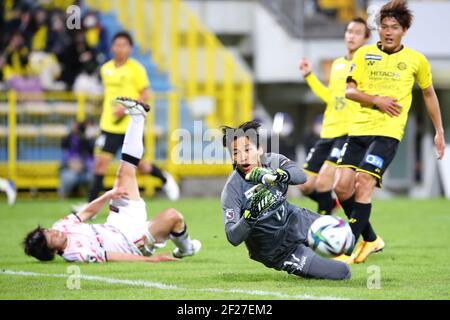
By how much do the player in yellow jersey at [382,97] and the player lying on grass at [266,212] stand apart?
1.18m

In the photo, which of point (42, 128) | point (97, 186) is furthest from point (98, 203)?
point (42, 128)

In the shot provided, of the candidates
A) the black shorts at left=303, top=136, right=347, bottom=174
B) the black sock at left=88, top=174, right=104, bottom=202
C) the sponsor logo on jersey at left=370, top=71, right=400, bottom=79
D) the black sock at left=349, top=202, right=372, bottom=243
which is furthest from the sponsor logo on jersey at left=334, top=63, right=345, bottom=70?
the black sock at left=88, top=174, right=104, bottom=202

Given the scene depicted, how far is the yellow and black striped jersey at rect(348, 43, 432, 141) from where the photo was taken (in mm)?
10102

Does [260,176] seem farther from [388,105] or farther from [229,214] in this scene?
[388,105]

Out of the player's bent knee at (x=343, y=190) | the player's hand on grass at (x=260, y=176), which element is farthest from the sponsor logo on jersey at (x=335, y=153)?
the player's hand on grass at (x=260, y=176)

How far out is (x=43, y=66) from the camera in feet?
77.2

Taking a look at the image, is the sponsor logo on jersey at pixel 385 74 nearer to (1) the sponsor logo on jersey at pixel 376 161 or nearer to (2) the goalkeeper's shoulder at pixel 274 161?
(1) the sponsor logo on jersey at pixel 376 161

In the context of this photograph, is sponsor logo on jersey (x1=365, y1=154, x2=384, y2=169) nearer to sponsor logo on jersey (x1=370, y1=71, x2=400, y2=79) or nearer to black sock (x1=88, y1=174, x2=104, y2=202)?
sponsor logo on jersey (x1=370, y1=71, x2=400, y2=79)

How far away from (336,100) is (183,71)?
601 inches

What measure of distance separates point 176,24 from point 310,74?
13.1 m

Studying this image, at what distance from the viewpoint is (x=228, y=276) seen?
9.42m

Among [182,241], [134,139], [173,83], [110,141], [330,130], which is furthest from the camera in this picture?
[173,83]
